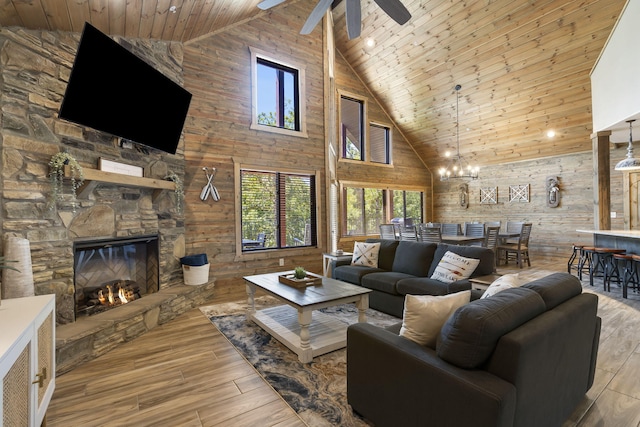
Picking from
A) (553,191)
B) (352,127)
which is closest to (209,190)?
(352,127)

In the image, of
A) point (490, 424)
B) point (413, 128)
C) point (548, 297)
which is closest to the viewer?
point (490, 424)

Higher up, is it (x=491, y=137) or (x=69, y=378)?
(x=491, y=137)

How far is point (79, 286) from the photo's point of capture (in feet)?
10.8

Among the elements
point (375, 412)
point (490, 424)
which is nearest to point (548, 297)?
point (490, 424)

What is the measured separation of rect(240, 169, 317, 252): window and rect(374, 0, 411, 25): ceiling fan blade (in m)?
3.33

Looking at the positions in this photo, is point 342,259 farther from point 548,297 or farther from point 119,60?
point 119,60

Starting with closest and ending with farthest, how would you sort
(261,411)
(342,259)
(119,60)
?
1. (261,411)
2. (119,60)
3. (342,259)

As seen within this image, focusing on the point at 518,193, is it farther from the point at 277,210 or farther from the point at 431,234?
the point at 277,210

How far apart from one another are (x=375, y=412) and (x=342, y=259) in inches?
120

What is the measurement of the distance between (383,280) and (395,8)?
2.96 meters

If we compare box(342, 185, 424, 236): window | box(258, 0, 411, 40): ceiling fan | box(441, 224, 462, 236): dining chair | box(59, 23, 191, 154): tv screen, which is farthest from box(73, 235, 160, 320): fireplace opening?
box(441, 224, 462, 236): dining chair

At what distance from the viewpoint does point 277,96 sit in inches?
237

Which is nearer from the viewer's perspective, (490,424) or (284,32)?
(490,424)

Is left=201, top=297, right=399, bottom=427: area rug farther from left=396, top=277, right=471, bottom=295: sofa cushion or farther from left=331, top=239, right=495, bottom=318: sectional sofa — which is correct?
left=396, top=277, right=471, bottom=295: sofa cushion
